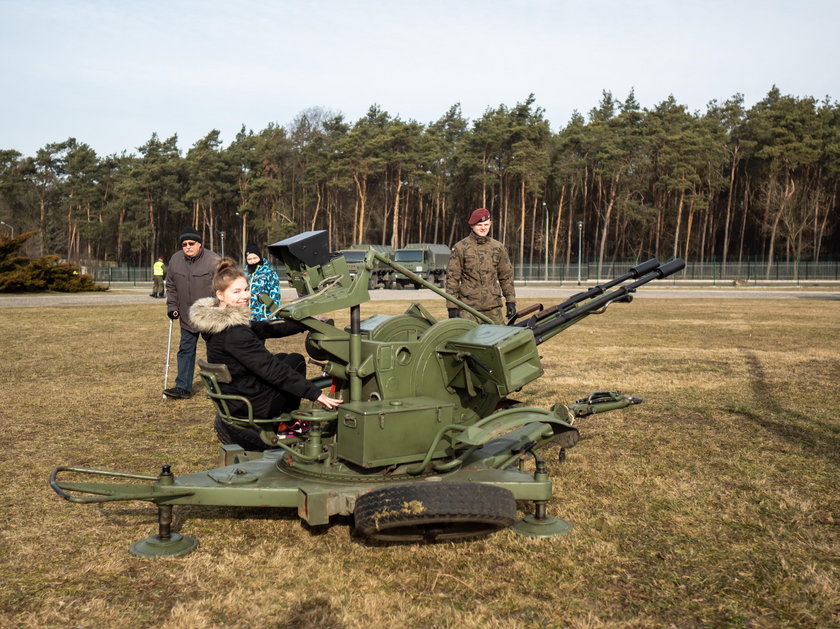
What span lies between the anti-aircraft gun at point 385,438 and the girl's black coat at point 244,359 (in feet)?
0.46

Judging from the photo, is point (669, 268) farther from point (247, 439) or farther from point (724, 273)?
point (724, 273)

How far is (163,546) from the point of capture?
412 centimetres

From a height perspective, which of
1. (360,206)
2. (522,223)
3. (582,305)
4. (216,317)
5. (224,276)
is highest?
(360,206)

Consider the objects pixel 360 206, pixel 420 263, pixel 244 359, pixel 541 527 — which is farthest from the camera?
pixel 360 206

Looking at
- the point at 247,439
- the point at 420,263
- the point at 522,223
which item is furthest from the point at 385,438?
the point at 522,223

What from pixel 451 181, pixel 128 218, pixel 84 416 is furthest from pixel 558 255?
pixel 84 416

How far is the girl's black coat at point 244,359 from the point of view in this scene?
4.66 m

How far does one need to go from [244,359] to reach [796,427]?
17.7 feet

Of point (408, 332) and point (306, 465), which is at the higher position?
point (408, 332)

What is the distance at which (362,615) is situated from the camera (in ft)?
11.2

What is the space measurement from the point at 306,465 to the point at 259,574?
0.72 metres

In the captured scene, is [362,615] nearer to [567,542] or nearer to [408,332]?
[567,542]

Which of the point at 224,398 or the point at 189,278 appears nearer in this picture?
the point at 224,398

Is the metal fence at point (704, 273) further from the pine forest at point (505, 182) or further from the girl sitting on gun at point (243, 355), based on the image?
the girl sitting on gun at point (243, 355)
